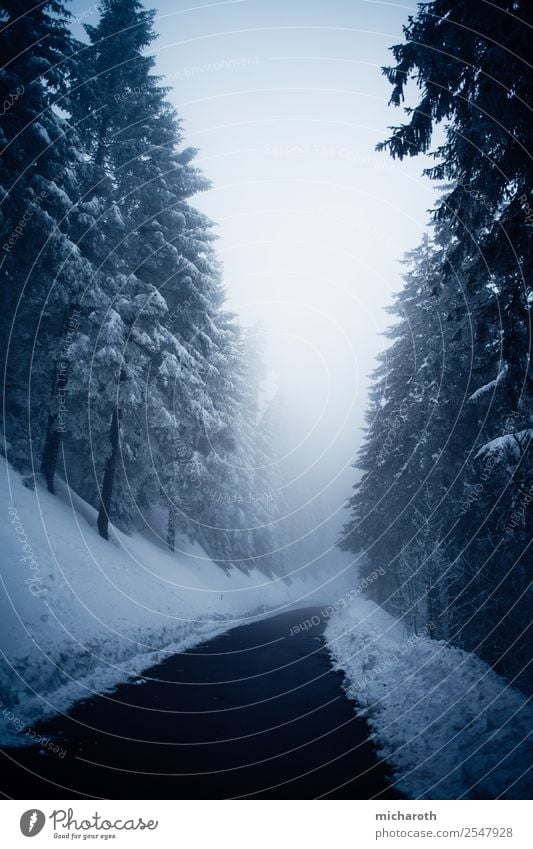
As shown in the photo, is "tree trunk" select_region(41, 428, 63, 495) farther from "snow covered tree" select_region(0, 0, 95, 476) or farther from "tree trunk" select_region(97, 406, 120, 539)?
"tree trunk" select_region(97, 406, 120, 539)

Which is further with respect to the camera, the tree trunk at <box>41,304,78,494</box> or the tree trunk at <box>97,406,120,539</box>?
the tree trunk at <box>97,406,120,539</box>

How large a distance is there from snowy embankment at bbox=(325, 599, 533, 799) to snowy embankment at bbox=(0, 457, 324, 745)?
5474 millimetres

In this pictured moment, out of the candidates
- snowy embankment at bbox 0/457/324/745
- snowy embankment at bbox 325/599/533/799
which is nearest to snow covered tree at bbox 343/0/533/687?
snowy embankment at bbox 325/599/533/799

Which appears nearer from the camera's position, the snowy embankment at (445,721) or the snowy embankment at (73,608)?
the snowy embankment at (445,721)

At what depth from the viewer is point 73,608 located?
9602 mm

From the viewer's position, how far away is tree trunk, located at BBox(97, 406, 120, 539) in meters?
15.9

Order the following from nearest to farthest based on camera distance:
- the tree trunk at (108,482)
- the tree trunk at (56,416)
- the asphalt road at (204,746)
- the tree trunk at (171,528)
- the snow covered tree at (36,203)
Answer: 1. the asphalt road at (204,746)
2. the snow covered tree at (36,203)
3. the tree trunk at (56,416)
4. the tree trunk at (108,482)
5. the tree trunk at (171,528)

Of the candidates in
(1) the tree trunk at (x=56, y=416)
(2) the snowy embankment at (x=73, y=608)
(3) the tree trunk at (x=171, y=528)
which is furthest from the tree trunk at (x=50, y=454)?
(3) the tree trunk at (x=171, y=528)

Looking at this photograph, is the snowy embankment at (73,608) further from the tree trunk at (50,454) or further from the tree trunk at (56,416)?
the tree trunk at (56,416)

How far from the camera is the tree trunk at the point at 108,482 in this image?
52.2 feet

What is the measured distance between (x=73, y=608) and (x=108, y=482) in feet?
24.1

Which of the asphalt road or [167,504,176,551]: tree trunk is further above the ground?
[167,504,176,551]: tree trunk

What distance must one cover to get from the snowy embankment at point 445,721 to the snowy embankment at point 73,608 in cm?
547

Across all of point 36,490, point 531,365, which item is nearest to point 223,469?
point 36,490
